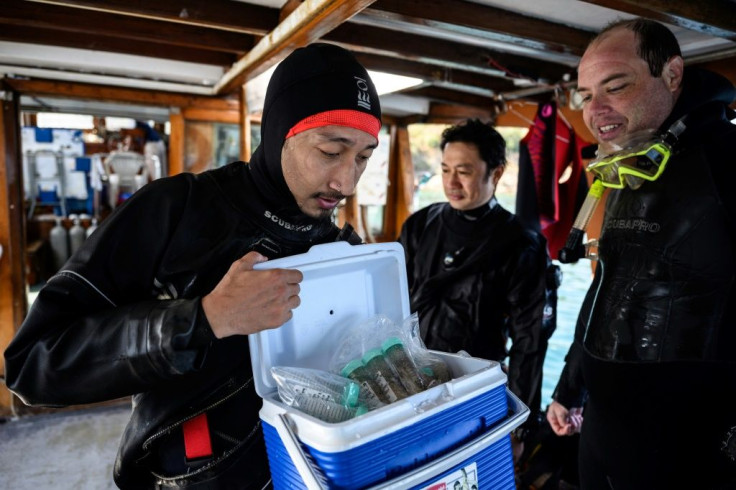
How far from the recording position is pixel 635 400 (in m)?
1.67

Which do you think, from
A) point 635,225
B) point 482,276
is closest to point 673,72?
point 635,225

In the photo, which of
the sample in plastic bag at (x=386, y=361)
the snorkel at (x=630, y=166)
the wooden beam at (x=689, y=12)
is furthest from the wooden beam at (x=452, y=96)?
the sample in plastic bag at (x=386, y=361)

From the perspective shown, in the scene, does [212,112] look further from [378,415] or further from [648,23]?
[378,415]

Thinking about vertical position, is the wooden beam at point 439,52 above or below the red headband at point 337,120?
above

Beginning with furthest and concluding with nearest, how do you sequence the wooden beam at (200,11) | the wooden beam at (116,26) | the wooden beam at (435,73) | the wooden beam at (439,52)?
the wooden beam at (435,73) → the wooden beam at (439,52) → the wooden beam at (116,26) → the wooden beam at (200,11)

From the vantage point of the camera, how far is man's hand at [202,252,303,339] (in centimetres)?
98

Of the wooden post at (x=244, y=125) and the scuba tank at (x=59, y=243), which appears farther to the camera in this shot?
the scuba tank at (x=59, y=243)

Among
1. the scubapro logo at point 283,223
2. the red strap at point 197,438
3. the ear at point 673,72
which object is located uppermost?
the ear at point 673,72

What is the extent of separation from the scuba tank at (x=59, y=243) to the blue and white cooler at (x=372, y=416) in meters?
9.18

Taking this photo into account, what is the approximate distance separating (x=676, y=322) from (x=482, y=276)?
1014mm

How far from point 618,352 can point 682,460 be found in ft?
1.27

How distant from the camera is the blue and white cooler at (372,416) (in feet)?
2.83

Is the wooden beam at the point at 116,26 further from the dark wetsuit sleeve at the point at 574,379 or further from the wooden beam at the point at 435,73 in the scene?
the dark wetsuit sleeve at the point at 574,379

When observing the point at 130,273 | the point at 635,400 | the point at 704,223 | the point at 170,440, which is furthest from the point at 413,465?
the point at 704,223
